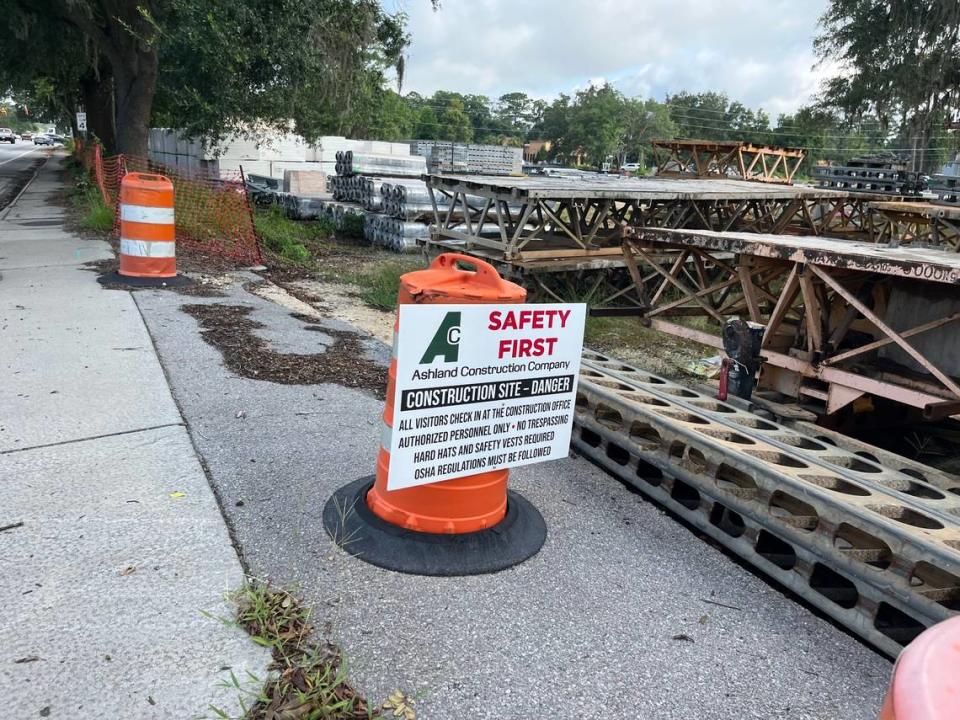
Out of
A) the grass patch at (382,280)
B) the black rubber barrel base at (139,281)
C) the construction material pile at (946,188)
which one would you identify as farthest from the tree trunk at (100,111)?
the construction material pile at (946,188)

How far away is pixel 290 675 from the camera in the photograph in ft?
7.93

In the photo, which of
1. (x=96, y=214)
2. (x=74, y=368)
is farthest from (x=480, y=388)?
(x=96, y=214)

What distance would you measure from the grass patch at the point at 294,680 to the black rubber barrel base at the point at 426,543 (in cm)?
53

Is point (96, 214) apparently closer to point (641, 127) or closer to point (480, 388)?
point (480, 388)

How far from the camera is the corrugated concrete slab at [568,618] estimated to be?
8.34 feet

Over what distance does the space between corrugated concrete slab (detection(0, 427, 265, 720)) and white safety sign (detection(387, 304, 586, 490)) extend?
0.93 meters

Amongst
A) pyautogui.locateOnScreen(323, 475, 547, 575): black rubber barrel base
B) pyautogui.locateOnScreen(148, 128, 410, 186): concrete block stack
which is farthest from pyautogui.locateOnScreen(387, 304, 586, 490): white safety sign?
pyautogui.locateOnScreen(148, 128, 410, 186): concrete block stack

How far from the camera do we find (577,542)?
11.9 ft

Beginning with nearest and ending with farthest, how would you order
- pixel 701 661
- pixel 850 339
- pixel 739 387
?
pixel 701 661 < pixel 739 387 < pixel 850 339

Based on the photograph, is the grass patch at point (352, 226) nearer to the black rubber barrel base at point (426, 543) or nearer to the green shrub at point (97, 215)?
the green shrub at point (97, 215)

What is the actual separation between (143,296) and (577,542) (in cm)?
626

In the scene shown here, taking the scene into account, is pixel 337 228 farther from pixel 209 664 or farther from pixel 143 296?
pixel 209 664

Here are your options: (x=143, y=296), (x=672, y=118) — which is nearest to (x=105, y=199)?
(x=143, y=296)

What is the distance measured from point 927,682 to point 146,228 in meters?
8.63
